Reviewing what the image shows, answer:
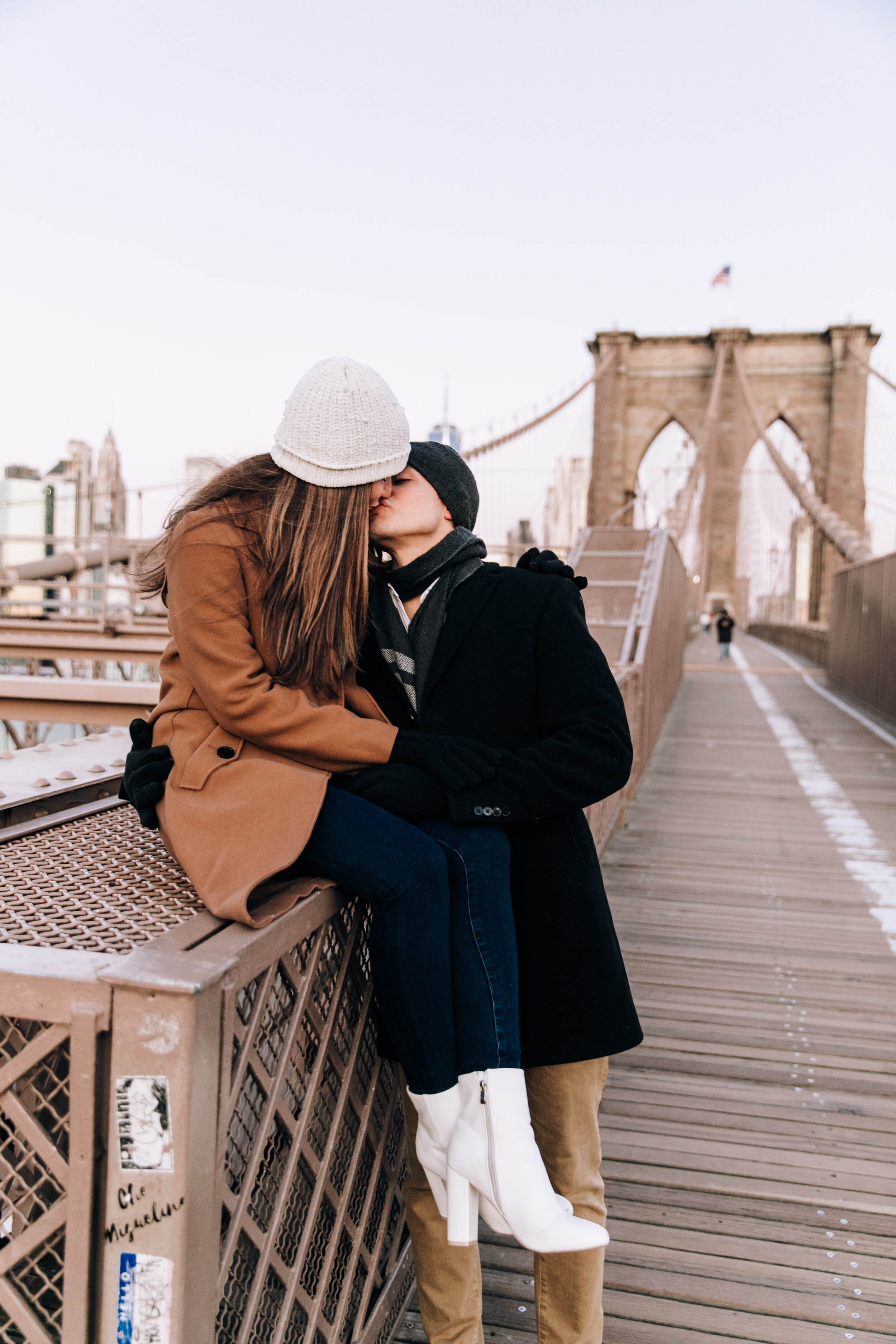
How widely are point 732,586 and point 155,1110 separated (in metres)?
42.9

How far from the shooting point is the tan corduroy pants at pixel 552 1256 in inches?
60.3

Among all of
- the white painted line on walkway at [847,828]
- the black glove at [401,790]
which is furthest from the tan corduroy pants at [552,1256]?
the white painted line on walkway at [847,828]

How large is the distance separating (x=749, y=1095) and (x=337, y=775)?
6.30 feet

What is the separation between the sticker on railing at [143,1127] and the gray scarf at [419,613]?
734 millimetres

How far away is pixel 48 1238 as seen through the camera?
1062mm

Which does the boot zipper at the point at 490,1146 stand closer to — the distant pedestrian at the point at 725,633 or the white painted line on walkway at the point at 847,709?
the white painted line on walkway at the point at 847,709

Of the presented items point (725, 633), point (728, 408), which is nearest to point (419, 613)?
point (725, 633)

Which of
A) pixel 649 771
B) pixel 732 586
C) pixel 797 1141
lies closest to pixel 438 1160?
pixel 797 1141

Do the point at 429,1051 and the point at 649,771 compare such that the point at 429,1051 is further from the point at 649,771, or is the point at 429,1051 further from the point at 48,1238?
the point at 649,771

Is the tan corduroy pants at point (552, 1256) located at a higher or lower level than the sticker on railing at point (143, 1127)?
lower

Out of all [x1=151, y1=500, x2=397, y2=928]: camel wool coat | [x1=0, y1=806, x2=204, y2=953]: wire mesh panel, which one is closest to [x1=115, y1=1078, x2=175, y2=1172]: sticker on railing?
[x1=0, y1=806, x2=204, y2=953]: wire mesh panel

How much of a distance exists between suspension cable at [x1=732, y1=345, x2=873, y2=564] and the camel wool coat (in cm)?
1249

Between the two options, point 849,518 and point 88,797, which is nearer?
point 88,797

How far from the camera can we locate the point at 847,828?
6.00 meters
